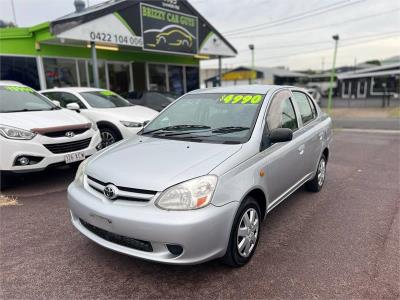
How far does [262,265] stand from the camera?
9.99 feet

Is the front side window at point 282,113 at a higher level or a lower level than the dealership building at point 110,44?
lower

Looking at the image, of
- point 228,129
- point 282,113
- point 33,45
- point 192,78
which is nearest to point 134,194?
point 228,129

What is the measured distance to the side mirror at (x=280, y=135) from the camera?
3246 millimetres

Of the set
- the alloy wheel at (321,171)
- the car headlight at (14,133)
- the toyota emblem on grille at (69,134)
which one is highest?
the car headlight at (14,133)

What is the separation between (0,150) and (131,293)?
3234 mm

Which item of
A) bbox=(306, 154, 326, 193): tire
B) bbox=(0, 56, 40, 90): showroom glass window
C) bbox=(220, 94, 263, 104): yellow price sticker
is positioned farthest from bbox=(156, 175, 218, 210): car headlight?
bbox=(0, 56, 40, 90): showroom glass window

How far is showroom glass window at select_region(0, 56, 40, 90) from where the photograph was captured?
11198mm

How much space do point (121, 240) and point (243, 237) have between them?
1.09m

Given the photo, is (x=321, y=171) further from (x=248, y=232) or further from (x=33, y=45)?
(x=33, y=45)

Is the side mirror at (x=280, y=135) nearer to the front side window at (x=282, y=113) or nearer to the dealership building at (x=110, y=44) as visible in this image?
the front side window at (x=282, y=113)

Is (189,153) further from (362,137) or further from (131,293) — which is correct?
(362,137)

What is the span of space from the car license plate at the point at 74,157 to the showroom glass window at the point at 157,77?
11312mm

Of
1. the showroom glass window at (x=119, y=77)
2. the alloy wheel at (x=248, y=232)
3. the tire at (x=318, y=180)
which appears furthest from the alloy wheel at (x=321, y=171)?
the showroom glass window at (x=119, y=77)

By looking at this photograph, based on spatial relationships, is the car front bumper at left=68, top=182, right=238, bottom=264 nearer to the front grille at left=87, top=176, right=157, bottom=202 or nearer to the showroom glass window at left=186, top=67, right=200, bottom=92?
the front grille at left=87, top=176, right=157, bottom=202
